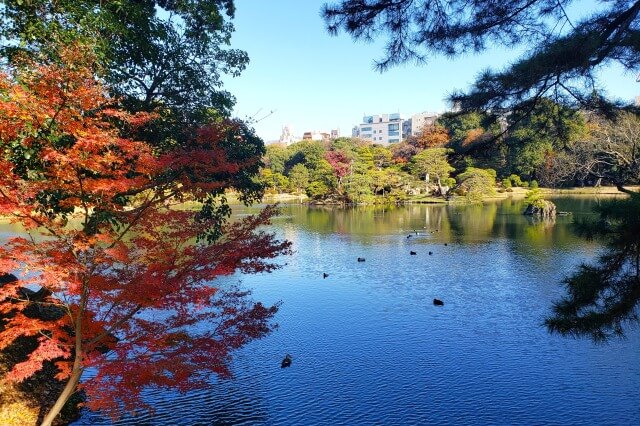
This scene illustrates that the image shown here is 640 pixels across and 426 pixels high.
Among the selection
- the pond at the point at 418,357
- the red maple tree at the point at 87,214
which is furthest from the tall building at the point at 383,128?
the red maple tree at the point at 87,214

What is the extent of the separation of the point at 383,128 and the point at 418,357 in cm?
11384

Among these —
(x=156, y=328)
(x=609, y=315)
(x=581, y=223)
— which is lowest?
(x=156, y=328)

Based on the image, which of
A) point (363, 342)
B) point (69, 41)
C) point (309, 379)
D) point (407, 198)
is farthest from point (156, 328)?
point (407, 198)

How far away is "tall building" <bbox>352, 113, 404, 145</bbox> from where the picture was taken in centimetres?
11819

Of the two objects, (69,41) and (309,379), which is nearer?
(69,41)

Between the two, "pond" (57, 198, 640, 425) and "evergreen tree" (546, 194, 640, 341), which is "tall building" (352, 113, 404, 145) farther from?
"evergreen tree" (546, 194, 640, 341)

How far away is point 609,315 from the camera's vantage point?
5590 millimetres

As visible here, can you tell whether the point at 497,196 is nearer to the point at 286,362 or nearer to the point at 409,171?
the point at 409,171

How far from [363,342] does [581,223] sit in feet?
25.3

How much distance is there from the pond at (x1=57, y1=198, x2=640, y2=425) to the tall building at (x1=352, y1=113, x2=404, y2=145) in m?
99.4

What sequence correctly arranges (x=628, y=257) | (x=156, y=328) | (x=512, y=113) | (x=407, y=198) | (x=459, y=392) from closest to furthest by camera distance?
(x=628, y=257)
(x=512, y=113)
(x=156, y=328)
(x=459, y=392)
(x=407, y=198)

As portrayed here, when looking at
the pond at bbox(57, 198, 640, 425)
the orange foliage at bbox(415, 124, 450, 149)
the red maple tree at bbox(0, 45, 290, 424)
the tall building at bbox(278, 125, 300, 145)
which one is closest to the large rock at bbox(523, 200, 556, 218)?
the pond at bbox(57, 198, 640, 425)

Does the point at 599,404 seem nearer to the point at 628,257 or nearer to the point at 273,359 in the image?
the point at 628,257

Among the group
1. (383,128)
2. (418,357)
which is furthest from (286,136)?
(418,357)
